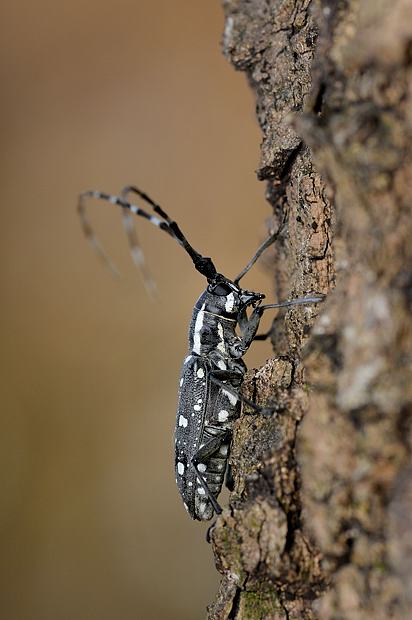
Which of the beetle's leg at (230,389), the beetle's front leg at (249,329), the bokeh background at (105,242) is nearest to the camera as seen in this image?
the beetle's leg at (230,389)

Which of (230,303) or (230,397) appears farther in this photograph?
(230,303)

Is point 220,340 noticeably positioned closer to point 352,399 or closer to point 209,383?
point 209,383

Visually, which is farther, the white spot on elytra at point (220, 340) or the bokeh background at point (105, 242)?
the bokeh background at point (105, 242)

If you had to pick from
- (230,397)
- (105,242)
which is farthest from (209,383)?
(105,242)

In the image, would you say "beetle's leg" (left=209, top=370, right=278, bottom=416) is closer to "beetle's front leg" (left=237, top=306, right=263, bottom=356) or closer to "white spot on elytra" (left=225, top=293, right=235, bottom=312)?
"beetle's front leg" (left=237, top=306, right=263, bottom=356)

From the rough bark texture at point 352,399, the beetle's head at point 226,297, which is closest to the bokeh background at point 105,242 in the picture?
the beetle's head at point 226,297

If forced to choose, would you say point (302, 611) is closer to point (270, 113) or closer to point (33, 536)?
point (270, 113)

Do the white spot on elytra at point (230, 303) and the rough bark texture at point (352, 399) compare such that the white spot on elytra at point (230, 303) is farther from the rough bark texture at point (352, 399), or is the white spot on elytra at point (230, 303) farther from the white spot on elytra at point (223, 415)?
the rough bark texture at point (352, 399)
